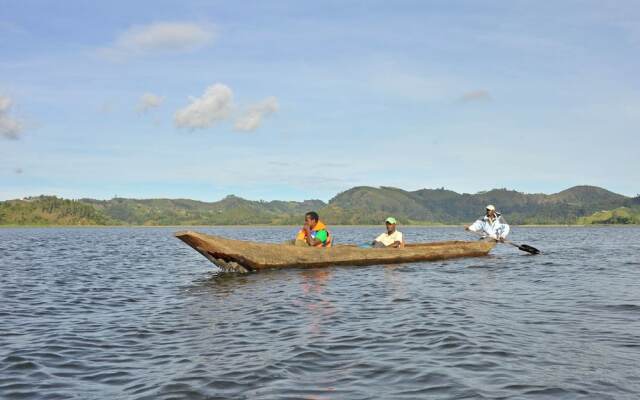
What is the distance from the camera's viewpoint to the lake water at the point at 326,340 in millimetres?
7023

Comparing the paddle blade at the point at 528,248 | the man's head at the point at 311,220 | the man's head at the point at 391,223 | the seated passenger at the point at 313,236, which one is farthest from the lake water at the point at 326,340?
the paddle blade at the point at 528,248

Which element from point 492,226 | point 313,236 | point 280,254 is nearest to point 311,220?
point 313,236

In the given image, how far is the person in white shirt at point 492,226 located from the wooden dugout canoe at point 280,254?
16.0ft

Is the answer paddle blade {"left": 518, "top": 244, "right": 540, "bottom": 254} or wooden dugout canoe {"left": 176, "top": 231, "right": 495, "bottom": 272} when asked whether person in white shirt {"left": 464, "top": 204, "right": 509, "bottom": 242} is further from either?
wooden dugout canoe {"left": 176, "top": 231, "right": 495, "bottom": 272}

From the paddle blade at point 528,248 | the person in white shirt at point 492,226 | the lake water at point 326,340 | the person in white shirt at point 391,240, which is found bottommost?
A: the lake water at point 326,340

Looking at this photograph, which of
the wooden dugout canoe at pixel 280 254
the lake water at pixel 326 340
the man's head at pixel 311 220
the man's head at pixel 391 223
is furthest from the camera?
the man's head at pixel 391 223

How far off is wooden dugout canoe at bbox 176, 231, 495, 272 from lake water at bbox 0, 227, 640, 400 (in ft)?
8.12

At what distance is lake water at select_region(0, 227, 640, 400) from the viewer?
7.02 m

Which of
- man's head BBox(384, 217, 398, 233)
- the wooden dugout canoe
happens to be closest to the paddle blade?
the wooden dugout canoe

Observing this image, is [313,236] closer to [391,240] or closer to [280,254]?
[280,254]

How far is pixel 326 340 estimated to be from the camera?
966 cm

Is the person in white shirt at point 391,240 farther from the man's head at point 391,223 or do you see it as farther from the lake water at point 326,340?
the lake water at point 326,340

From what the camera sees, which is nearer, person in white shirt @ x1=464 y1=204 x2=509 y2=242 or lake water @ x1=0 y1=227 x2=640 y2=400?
lake water @ x1=0 y1=227 x2=640 y2=400

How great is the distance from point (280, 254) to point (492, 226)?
13178mm
